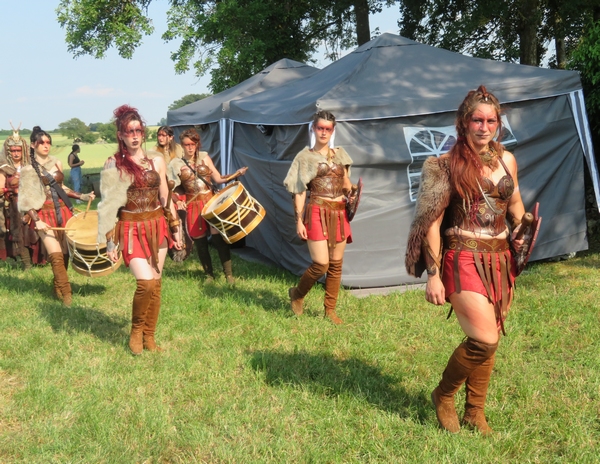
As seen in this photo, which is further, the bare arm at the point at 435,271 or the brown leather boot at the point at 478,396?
the brown leather boot at the point at 478,396

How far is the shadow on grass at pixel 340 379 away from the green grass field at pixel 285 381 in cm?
1

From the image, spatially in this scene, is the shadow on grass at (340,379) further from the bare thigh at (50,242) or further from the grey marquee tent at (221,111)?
the grey marquee tent at (221,111)

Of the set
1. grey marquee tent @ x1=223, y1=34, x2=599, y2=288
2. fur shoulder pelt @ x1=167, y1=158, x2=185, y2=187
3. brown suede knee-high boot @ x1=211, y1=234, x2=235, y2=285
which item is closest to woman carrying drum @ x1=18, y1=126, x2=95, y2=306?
fur shoulder pelt @ x1=167, y1=158, x2=185, y2=187

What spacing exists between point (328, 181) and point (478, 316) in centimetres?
237

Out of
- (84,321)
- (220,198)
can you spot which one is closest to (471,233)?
(220,198)

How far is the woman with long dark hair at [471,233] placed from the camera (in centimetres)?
307

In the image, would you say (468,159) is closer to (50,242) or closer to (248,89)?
(50,242)

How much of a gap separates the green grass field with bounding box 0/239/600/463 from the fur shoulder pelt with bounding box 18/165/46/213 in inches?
40.0

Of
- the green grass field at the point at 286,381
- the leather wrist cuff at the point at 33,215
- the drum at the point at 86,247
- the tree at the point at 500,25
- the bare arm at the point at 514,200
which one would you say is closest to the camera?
the bare arm at the point at 514,200

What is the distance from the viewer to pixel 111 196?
14.5 ft

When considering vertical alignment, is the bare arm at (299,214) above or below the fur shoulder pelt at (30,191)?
below

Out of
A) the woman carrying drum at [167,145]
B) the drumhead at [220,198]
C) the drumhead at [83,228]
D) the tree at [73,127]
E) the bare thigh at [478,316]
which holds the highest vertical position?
the tree at [73,127]

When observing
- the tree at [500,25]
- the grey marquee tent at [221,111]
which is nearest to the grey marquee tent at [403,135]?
the grey marquee tent at [221,111]

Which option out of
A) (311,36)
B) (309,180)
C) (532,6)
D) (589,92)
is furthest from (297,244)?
(311,36)
